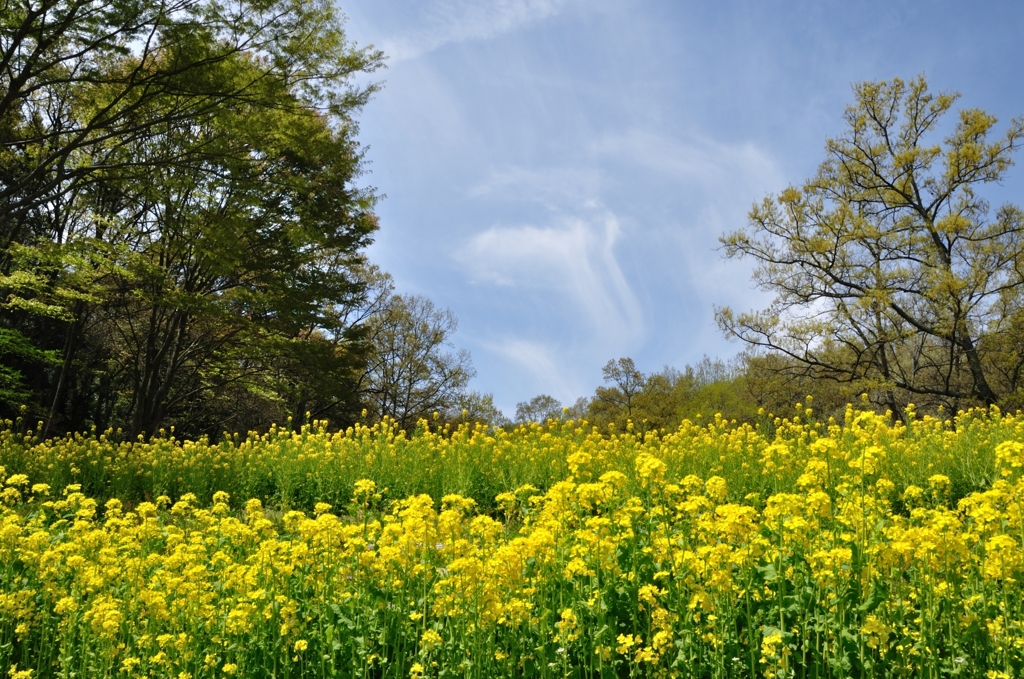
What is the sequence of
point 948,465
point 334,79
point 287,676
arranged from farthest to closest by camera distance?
point 334,79 < point 948,465 < point 287,676

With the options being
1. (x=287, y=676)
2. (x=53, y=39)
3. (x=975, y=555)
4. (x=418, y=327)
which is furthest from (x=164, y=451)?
(x=418, y=327)

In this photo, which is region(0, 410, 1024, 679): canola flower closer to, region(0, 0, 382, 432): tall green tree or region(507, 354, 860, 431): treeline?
Result: region(0, 0, 382, 432): tall green tree

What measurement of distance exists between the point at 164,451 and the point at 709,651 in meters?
9.43

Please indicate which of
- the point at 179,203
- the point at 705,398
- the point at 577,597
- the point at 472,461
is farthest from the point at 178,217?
the point at 705,398

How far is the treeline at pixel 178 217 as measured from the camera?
33.1ft

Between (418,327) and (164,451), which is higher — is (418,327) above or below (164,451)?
above

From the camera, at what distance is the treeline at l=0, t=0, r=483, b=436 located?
1008 cm

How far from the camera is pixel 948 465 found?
21.3ft

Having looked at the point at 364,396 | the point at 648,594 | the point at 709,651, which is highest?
the point at 364,396

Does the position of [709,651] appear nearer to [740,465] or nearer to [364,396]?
[740,465]

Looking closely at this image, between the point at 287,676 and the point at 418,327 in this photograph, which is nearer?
the point at 287,676

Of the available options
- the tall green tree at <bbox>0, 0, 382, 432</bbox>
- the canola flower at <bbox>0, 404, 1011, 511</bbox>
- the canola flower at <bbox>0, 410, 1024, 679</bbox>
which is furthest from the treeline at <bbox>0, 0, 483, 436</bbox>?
the canola flower at <bbox>0, 410, 1024, 679</bbox>

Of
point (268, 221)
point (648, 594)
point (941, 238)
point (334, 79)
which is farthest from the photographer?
point (941, 238)

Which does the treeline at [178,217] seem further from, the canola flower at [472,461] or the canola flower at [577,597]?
the canola flower at [577,597]
